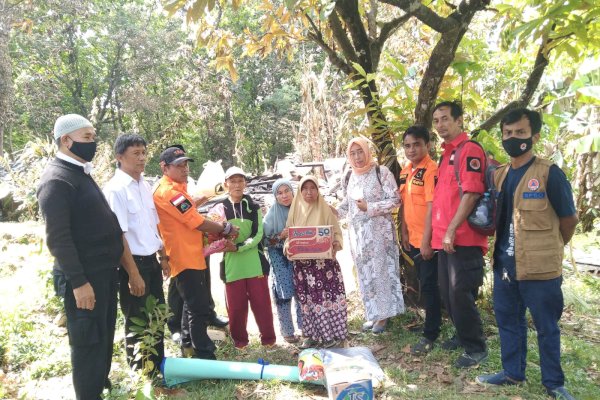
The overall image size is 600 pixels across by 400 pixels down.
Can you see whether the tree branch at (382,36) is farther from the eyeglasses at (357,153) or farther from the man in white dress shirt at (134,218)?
the man in white dress shirt at (134,218)

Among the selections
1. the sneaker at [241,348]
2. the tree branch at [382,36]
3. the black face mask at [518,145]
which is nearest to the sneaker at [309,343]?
the sneaker at [241,348]

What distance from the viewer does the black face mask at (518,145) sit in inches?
105

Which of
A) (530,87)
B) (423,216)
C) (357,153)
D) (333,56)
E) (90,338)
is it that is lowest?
(90,338)

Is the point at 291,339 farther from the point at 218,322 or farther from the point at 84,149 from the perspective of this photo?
the point at 84,149

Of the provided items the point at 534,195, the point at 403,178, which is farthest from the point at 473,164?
the point at 403,178

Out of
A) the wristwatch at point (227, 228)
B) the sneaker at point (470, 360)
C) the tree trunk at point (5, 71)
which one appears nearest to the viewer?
the sneaker at point (470, 360)

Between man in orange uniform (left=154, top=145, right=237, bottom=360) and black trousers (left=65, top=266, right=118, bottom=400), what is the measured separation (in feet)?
2.54

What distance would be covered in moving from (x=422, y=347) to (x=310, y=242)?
4.09ft

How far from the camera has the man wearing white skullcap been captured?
7.89 feet

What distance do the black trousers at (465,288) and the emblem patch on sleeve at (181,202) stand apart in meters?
1.97

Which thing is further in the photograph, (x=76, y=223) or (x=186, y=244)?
(x=186, y=244)

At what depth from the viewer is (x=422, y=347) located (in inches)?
141

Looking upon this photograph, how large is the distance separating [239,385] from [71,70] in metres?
23.6

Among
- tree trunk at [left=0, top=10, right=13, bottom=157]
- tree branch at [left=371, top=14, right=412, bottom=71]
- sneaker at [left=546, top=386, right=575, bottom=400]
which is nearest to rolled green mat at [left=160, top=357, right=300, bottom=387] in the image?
sneaker at [left=546, top=386, right=575, bottom=400]
